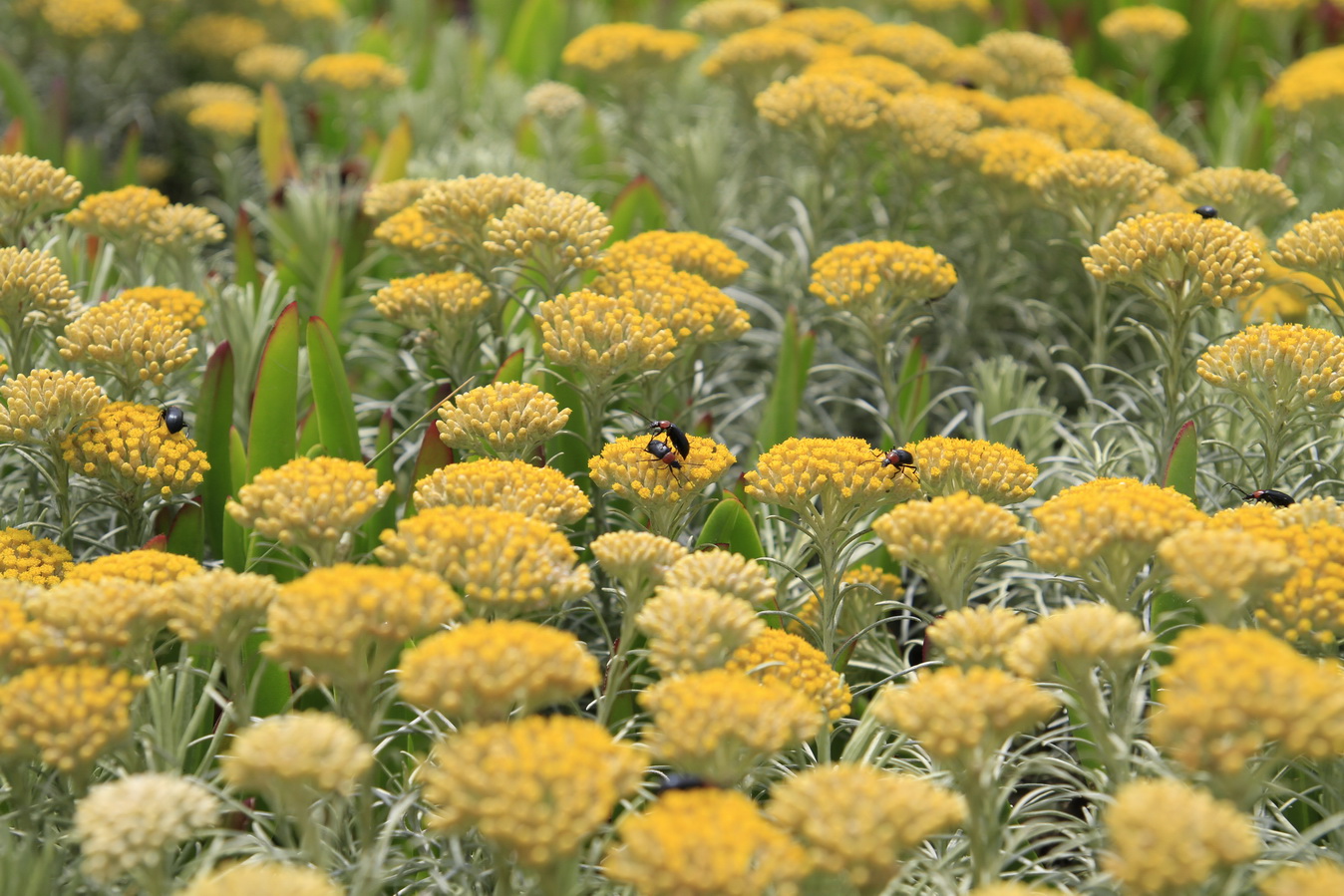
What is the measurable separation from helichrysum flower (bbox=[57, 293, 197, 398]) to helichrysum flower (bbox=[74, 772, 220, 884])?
41.0 inches

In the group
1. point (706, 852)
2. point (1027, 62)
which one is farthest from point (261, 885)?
point (1027, 62)

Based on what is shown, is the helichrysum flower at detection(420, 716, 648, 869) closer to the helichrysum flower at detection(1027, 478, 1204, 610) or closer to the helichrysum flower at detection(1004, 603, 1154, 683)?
the helichrysum flower at detection(1004, 603, 1154, 683)

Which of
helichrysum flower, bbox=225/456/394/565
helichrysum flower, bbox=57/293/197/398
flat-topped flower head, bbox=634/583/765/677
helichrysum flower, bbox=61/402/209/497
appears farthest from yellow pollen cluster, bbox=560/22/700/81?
flat-topped flower head, bbox=634/583/765/677

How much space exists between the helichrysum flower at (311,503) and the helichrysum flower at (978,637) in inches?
36.3

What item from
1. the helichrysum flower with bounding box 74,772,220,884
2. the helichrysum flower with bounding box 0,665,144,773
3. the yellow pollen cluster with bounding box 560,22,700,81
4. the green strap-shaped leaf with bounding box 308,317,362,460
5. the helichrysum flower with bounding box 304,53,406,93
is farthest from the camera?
the helichrysum flower with bounding box 304,53,406,93

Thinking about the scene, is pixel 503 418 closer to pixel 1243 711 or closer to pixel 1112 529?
pixel 1112 529

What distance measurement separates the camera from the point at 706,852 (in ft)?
4.05

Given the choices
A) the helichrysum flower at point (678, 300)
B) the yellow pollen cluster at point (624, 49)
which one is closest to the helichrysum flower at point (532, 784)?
the helichrysum flower at point (678, 300)

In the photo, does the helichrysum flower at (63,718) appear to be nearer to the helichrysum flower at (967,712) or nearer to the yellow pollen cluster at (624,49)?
the helichrysum flower at (967,712)

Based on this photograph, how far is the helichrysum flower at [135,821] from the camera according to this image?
132 centimetres

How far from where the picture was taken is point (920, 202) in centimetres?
347

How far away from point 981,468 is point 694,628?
2.44 feet

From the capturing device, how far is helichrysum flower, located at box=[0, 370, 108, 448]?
6.45 ft

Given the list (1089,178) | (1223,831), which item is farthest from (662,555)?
(1089,178)
